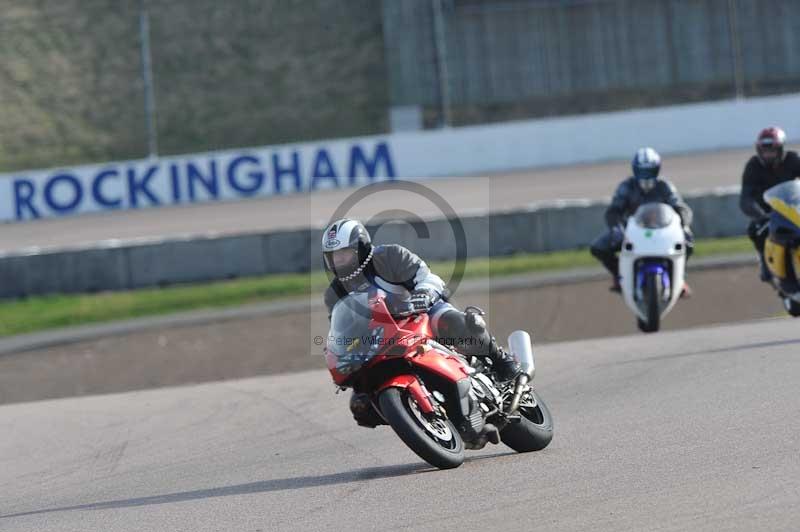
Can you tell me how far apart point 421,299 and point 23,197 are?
73.8 ft

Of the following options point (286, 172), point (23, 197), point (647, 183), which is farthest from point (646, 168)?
point (23, 197)

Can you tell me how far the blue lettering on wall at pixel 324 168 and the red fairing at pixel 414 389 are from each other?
21899 mm

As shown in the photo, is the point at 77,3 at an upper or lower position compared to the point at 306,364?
upper

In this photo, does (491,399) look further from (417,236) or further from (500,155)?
(500,155)

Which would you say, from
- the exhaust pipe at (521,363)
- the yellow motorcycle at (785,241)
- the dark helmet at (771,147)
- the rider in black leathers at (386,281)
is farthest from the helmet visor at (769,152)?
the rider in black leathers at (386,281)

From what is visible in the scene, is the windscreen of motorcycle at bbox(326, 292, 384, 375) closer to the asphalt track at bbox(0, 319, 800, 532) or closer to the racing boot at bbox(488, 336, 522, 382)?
the asphalt track at bbox(0, 319, 800, 532)

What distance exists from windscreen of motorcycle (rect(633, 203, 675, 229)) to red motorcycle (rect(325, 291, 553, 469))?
6.03 m

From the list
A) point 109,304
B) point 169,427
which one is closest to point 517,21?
point 109,304

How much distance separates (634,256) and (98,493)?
651 cm

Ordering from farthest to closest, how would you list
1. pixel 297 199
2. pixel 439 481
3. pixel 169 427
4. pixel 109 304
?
pixel 297 199, pixel 109 304, pixel 169 427, pixel 439 481

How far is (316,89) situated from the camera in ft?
117

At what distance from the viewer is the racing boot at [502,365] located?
679 centimetres

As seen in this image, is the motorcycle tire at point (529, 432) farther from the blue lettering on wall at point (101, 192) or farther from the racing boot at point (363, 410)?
the blue lettering on wall at point (101, 192)

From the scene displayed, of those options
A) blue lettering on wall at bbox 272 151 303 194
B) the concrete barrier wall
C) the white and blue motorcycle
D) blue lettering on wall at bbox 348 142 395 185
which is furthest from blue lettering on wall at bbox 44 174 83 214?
the white and blue motorcycle
